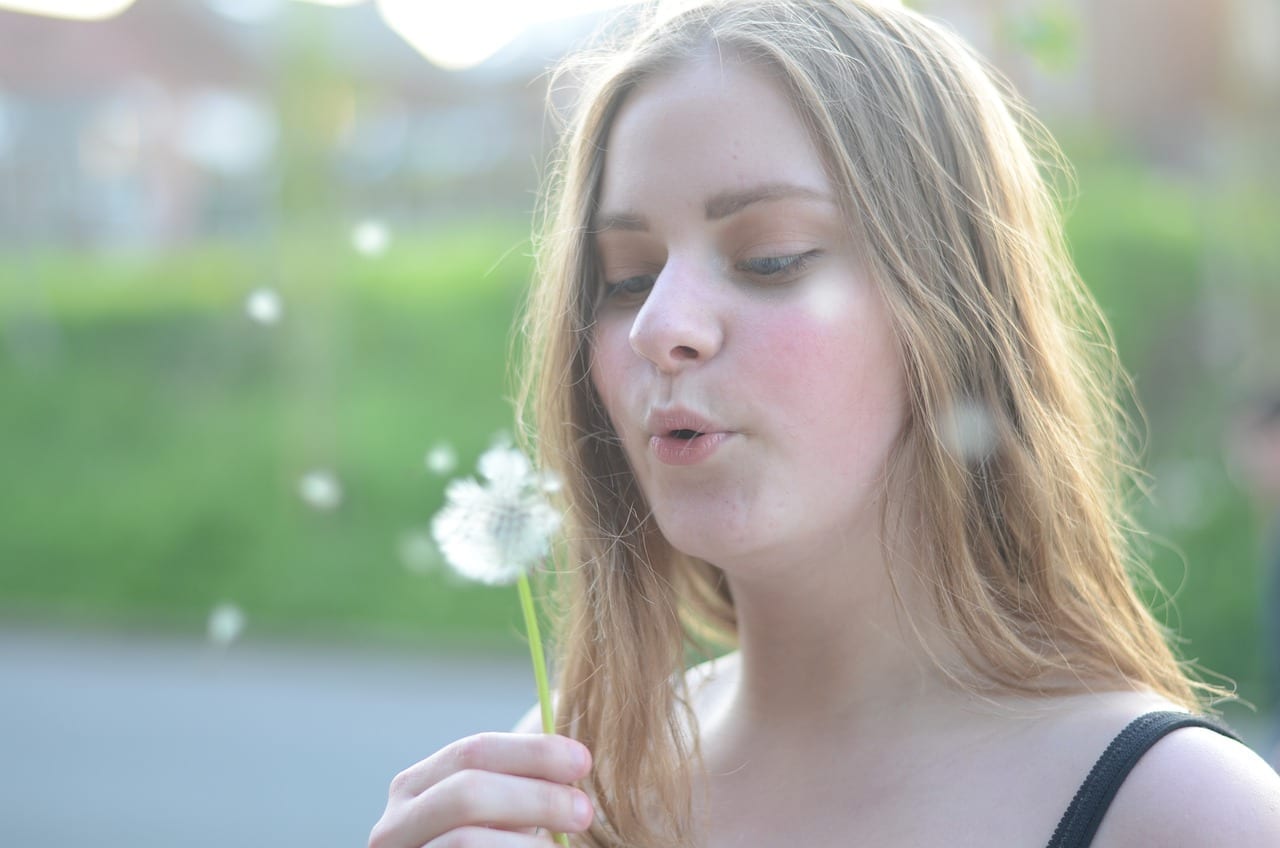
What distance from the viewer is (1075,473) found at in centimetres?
171

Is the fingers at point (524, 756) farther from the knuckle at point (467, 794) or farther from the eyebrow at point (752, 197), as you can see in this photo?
the eyebrow at point (752, 197)

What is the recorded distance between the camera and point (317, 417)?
8.82 meters

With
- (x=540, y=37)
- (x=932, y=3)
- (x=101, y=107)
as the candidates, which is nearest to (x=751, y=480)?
(x=932, y=3)

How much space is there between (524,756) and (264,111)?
10.5 meters

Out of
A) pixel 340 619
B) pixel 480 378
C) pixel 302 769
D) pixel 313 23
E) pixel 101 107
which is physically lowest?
pixel 302 769

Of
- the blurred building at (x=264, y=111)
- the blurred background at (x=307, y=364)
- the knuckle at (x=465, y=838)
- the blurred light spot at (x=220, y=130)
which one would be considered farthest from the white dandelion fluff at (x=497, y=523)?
the blurred light spot at (x=220, y=130)

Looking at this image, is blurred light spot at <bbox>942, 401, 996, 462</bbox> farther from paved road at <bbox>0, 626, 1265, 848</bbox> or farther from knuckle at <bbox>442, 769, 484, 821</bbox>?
paved road at <bbox>0, 626, 1265, 848</bbox>

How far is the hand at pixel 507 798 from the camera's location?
1317mm

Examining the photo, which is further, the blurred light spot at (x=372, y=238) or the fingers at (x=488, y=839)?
the blurred light spot at (x=372, y=238)

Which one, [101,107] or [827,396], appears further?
[101,107]

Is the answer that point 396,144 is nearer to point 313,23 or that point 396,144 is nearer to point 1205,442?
point 313,23

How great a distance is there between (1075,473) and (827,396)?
0.44m

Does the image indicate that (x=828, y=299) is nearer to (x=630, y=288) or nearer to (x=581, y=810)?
(x=630, y=288)

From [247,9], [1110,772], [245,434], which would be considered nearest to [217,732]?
[245,434]
